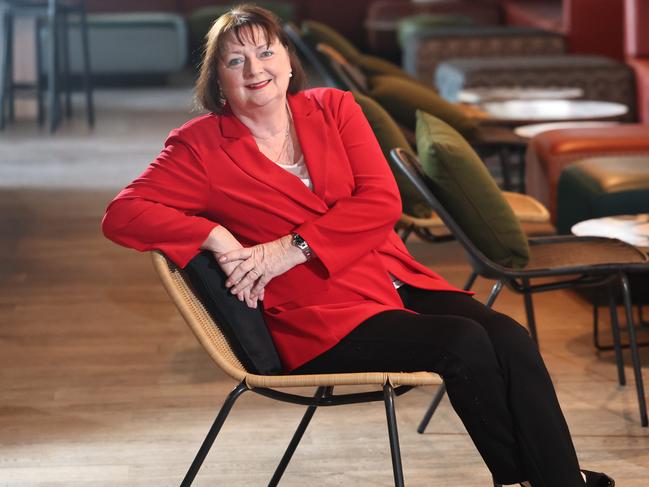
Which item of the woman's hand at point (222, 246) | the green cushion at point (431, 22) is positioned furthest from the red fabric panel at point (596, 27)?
the woman's hand at point (222, 246)

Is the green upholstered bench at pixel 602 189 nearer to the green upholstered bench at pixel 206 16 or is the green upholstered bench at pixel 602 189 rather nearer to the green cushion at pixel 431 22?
the green cushion at pixel 431 22

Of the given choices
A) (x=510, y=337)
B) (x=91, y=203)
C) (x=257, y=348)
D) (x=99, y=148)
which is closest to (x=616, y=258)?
(x=510, y=337)

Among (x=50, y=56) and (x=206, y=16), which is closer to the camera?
(x=50, y=56)

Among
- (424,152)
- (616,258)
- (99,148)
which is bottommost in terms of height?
(99,148)

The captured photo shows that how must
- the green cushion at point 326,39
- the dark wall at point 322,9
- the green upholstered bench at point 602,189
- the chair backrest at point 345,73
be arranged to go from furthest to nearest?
the dark wall at point 322,9 → the green cushion at point 326,39 → the chair backrest at point 345,73 → the green upholstered bench at point 602,189

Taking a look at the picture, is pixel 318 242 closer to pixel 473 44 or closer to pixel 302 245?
pixel 302 245

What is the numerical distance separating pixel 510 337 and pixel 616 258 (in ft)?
3.34

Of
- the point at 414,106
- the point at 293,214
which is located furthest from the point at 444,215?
the point at 414,106

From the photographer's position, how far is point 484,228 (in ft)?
10.5

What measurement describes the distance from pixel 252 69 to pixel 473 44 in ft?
22.4

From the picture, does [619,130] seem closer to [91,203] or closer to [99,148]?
[91,203]

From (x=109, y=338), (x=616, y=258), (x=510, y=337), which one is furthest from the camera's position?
(x=109, y=338)

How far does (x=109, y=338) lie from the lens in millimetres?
4316

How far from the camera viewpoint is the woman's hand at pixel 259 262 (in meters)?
2.51
